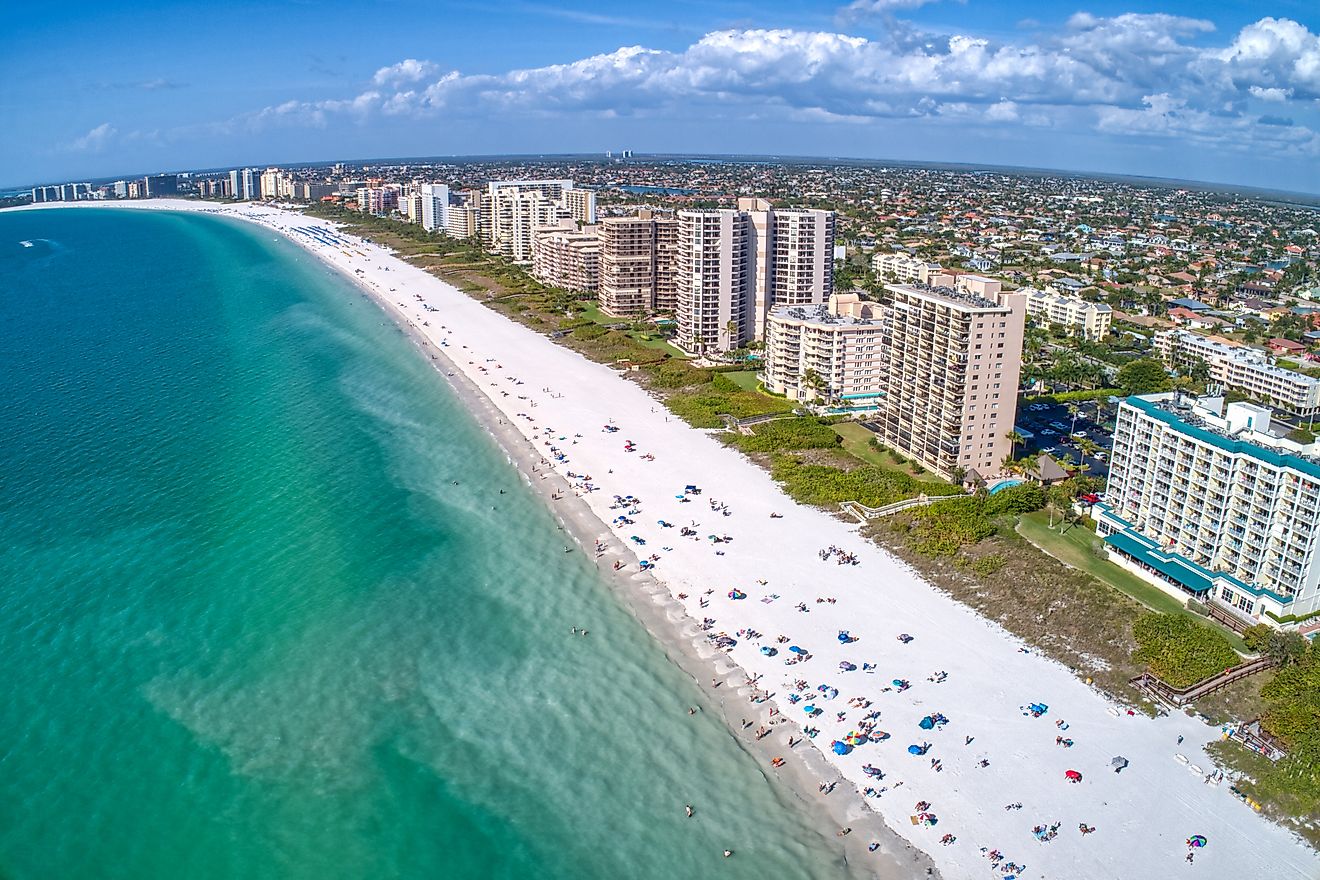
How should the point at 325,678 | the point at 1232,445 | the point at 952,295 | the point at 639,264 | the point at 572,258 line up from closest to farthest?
the point at 325,678 < the point at 1232,445 < the point at 952,295 < the point at 639,264 < the point at 572,258

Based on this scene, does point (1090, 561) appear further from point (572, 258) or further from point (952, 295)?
point (572, 258)

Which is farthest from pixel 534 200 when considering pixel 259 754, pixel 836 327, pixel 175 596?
pixel 259 754

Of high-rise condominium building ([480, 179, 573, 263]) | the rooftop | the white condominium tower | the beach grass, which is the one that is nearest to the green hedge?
the beach grass

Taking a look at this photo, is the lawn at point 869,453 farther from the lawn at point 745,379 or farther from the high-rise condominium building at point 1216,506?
the lawn at point 745,379

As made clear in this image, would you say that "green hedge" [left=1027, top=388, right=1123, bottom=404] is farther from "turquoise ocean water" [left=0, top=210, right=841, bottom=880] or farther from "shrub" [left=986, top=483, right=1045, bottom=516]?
"turquoise ocean water" [left=0, top=210, right=841, bottom=880]

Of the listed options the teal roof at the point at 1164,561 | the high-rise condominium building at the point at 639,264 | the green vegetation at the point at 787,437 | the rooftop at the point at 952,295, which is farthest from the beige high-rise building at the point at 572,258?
the teal roof at the point at 1164,561

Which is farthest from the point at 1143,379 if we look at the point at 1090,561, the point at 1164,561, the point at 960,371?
the point at 1164,561
